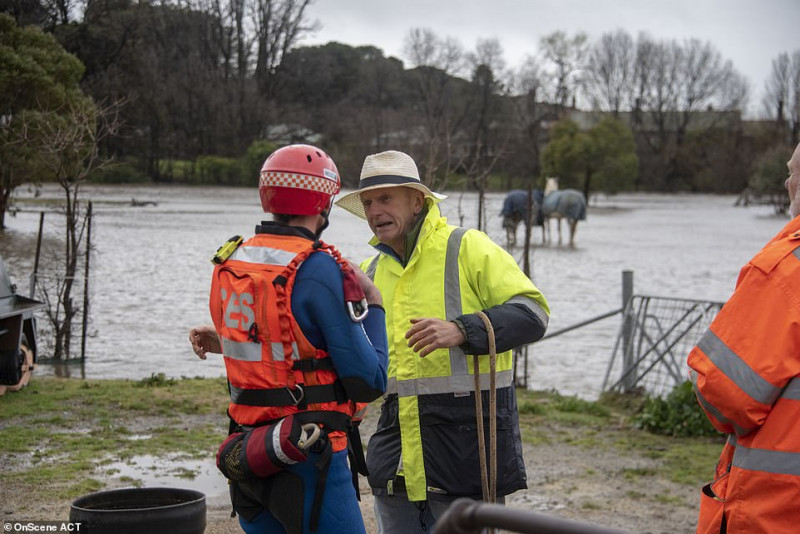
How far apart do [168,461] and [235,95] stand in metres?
65.9

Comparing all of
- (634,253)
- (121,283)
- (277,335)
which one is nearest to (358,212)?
(277,335)

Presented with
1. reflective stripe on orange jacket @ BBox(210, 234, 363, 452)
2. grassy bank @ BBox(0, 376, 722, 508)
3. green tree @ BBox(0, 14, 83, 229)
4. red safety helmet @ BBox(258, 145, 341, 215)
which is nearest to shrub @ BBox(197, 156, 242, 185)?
green tree @ BBox(0, 14, 83, 229)

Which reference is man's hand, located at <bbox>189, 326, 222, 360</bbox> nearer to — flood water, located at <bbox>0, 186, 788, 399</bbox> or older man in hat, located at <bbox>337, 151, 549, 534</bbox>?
older man in hat, located at <bbox>337, 151, 549, 534</bbox>

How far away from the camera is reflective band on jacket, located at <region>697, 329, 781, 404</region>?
290 centimetres

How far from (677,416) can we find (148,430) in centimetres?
451

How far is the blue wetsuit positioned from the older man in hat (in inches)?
15.6

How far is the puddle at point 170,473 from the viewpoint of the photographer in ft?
22.1

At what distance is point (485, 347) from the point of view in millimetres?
3695

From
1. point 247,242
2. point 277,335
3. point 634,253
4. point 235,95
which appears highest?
point 235,95

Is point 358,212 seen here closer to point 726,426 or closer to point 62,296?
point 726,426

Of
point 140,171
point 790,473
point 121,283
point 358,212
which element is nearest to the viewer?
point 790,473

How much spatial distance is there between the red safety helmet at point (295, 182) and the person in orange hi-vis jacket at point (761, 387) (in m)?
1.33

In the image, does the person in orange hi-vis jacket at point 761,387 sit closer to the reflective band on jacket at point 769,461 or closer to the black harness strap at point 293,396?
the reflective band on jacket at point 769,461

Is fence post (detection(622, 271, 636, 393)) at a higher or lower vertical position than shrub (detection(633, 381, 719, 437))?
higher
